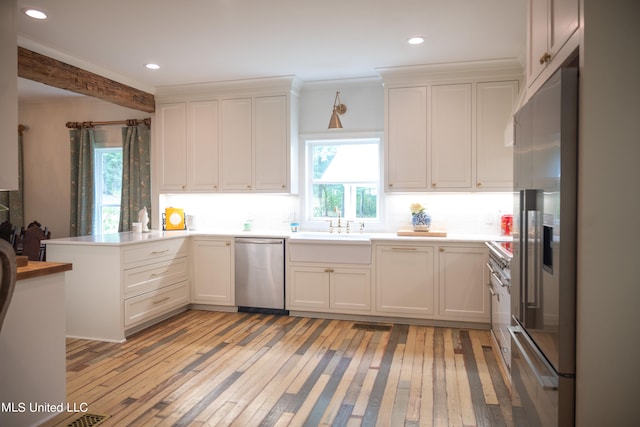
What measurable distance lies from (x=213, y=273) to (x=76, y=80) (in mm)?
2355

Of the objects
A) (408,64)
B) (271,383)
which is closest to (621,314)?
(271,383)

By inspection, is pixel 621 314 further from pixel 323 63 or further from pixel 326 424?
pixel 323 63

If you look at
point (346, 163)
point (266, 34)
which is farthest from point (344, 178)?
point (266, 34)

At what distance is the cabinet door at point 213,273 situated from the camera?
486 centimetres

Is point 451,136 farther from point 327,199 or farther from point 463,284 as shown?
point 327,199

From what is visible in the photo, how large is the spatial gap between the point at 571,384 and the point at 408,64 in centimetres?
354

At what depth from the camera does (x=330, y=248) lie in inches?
177

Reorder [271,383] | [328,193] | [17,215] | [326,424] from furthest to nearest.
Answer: [17,215]
[328,193]
[271,383]
[326,424]

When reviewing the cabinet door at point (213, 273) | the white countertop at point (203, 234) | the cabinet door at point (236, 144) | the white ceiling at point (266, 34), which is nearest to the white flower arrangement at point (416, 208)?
the white countertop at point (203, 234)

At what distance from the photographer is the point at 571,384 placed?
1.51 m

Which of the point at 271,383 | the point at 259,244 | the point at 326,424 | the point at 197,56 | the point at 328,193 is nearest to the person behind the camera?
the point at 326,424

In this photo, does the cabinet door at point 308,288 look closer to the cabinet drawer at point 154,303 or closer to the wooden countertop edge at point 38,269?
the cabinet drawer at point 154,303

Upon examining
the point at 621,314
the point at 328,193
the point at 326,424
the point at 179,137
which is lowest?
the point at 326,424

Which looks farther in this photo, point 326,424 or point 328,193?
point 328,193
